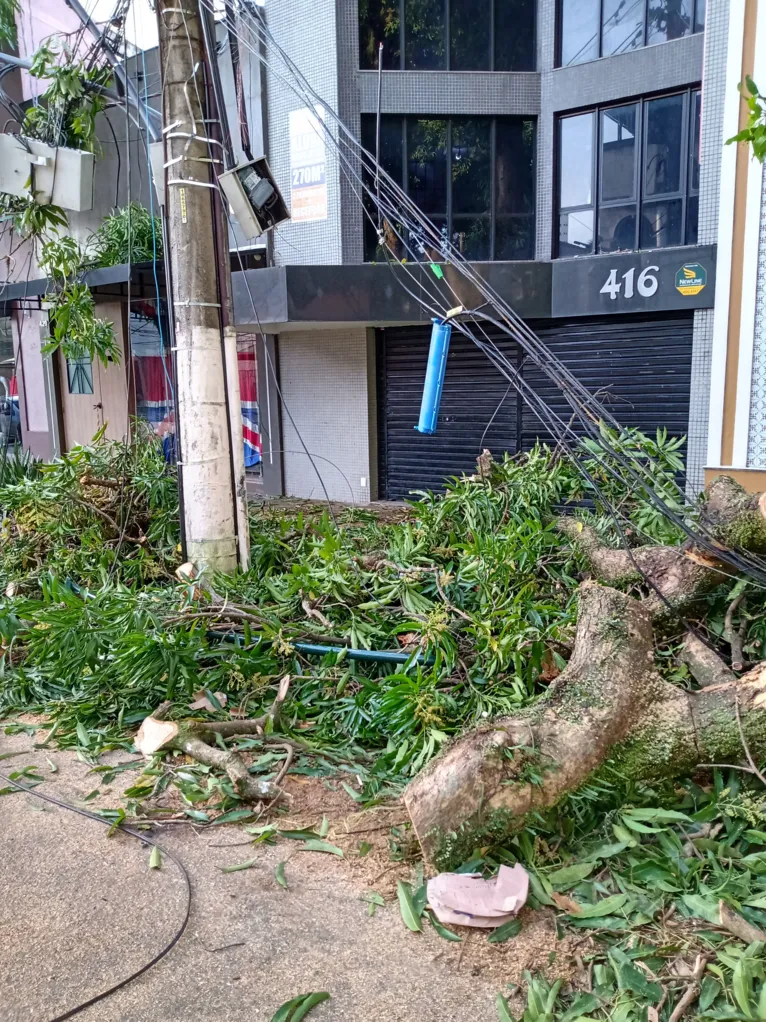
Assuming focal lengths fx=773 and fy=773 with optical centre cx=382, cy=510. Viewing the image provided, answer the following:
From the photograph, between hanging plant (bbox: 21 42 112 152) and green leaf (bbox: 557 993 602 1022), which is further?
hanging plant (bbox: 21 42 112 152)

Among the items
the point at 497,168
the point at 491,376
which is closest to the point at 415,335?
the point at 491,376

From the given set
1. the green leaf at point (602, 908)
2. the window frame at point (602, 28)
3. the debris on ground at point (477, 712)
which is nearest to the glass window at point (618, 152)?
the window frame at point (602, 28)

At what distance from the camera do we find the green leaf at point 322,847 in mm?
3113

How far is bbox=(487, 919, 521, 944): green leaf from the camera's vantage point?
2537 mm

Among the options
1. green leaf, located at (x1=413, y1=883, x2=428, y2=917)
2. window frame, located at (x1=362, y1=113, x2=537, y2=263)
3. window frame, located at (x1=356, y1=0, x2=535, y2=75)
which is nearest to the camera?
green leaf, located at (x1=413, y1=883, x2=428, y2=917)

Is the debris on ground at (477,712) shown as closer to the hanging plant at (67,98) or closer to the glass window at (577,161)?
the hanging plant at (67,98)

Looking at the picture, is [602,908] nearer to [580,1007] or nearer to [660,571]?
[580,1007]

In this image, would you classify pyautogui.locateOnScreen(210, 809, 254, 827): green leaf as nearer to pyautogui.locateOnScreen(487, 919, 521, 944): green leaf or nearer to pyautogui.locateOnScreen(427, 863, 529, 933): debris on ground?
pyautogui.locateOnScreen(427, 863, 529, 933): debris on ground

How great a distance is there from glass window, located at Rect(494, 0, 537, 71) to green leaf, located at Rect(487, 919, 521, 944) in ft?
39.7

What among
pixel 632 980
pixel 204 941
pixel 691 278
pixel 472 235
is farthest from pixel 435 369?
pixel 472 235

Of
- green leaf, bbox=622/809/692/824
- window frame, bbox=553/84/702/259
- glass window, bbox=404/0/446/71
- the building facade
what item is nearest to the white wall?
the building facade

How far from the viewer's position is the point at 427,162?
38.7 feet

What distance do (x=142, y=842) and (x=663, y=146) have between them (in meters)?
10.8

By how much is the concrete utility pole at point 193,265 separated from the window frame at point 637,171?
722 centimetres
